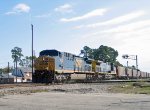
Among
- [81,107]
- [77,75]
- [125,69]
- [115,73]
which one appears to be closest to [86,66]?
[77,75]

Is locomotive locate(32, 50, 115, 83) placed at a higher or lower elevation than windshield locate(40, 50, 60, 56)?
lower

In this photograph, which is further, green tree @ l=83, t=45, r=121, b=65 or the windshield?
green tree @ l=83, t=45, r=121, b=65

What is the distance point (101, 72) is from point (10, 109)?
48529 mm

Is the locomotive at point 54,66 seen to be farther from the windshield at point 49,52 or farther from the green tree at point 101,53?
the green tree at point 101,53

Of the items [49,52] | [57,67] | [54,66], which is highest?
[49,52]

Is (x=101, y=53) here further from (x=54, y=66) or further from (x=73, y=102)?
(x=73, y=102)

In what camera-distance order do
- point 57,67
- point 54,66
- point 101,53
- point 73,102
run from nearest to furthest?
point 73,102
point 54,66
point 57,67
point 101,53

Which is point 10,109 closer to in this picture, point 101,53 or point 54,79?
point 54,79

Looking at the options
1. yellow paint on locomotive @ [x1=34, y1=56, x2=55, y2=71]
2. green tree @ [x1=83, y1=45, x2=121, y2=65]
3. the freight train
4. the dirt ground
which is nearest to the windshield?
the freight train

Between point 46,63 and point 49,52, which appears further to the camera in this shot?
point 49,52

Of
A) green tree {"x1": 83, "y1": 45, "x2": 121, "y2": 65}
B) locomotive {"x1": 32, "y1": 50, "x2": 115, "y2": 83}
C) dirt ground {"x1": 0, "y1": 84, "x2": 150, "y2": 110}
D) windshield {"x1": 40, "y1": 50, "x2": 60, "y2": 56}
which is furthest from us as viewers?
green tree {"x1": 83, "y1": 45, "x2": 121, "y2": 65}

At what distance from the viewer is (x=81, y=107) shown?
15.6 m

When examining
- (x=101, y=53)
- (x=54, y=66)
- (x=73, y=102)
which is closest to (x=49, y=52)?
(x=54, y=66)

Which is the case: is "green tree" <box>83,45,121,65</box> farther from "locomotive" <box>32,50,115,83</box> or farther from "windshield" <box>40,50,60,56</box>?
"windshield" <box>40,50,60,56</box>
